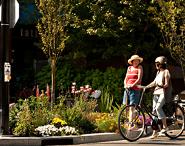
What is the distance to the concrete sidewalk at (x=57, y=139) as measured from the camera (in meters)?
7.85

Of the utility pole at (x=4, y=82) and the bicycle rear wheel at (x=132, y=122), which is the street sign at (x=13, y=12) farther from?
the bicycle rear wheel at (x=132, y=122)

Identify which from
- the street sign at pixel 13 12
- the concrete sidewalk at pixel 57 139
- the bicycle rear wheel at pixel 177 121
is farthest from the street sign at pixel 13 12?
the bicycle rear wheel at pixel 177 121

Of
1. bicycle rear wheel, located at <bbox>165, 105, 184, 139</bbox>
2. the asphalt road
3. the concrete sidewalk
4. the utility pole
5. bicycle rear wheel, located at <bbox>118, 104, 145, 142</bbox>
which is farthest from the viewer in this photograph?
bicycle rear wheel, located at <bbox>165, 105, 184, 139</bbox>

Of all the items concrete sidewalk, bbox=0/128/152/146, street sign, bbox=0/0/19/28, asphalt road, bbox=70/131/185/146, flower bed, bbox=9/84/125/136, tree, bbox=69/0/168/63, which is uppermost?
tree, bbox=69/0/168/63

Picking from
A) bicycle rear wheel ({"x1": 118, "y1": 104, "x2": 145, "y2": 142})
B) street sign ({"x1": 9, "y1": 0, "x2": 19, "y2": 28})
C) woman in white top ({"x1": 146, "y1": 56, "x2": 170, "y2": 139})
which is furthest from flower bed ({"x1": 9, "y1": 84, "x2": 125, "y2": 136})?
street sign ({"x1": 9, "y1": 0, "x2": 19, "y2": 28})

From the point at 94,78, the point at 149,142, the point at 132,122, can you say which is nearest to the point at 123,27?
the point at 94,78

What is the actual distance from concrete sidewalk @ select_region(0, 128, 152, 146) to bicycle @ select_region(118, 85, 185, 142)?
0.49m

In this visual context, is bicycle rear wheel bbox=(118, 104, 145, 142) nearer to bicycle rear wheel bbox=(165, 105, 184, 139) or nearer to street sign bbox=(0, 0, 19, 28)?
bicycle rear wheel bbox=(165, 105, 184, 139)

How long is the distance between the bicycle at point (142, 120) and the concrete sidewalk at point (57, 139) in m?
0.49

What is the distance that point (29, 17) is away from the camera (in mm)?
20453

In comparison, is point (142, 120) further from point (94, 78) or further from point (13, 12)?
point (94, 78)

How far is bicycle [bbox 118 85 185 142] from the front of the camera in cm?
825

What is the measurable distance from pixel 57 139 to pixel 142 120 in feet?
6.57

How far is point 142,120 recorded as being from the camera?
27.7 ft
